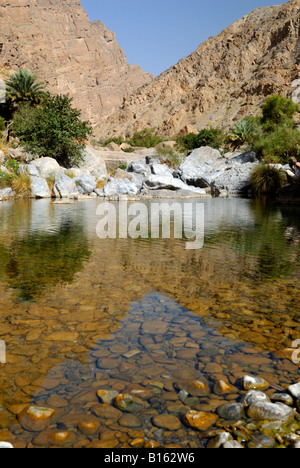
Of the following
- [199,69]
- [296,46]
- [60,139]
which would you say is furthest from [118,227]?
[199,69]

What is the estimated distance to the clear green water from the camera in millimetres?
2035

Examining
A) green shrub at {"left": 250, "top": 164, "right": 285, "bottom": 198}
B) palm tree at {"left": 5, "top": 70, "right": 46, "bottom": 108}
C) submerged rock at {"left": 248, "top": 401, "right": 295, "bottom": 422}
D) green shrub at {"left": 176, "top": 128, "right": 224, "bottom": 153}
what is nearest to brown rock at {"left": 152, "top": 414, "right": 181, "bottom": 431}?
→ submerged rock at {"left": 248, "top": 401, "right": 295, "bottom": 422}

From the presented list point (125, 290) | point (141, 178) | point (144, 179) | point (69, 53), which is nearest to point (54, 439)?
point (125, 290)

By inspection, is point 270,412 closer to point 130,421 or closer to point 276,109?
point 130,421

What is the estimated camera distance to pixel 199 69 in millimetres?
86312

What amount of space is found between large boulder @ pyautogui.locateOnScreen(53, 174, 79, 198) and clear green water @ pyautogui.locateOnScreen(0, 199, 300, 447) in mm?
18531

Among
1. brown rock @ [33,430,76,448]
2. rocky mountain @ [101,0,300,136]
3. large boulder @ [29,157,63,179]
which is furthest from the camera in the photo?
rocky mountain @ [101,0,300,136]

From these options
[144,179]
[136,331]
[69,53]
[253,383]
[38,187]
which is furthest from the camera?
[69,53]

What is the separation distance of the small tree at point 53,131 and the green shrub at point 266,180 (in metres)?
15.2

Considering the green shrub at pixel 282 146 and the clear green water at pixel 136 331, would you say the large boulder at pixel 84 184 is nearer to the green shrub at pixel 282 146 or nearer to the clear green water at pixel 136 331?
the green shrub at pixel 282 146

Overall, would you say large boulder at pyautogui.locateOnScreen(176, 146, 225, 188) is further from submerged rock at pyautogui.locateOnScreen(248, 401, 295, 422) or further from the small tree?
submerged rock at pyautogui.locateOnScreen(248, 401, 295, 422)

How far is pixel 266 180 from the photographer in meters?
25.0

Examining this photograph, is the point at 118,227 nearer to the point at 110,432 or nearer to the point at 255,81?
the point at 110,432

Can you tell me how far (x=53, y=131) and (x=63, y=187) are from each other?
6787mm
